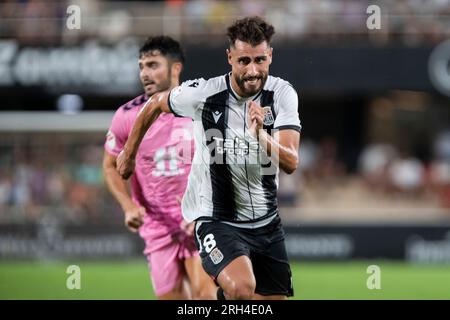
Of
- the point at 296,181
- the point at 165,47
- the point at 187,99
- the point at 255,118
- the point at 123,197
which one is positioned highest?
the point at 165,47

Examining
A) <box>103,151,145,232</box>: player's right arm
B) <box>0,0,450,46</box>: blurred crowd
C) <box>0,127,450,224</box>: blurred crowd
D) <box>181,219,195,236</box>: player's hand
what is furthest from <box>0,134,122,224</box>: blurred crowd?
<box>181,219,195,236</box>: player's hand

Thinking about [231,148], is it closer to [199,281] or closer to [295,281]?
[199,281]

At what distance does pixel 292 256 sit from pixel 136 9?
5.79 m

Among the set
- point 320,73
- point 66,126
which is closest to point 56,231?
point 66,126

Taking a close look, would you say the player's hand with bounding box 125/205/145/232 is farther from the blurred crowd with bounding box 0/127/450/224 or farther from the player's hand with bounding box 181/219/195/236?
the blurred crowd with bounding box 0/127/450/224

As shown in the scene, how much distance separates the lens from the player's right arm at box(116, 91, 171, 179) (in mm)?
7422

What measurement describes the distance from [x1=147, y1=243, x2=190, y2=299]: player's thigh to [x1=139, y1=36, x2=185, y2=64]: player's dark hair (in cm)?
165

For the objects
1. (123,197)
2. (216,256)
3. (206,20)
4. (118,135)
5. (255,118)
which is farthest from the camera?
(206,20)

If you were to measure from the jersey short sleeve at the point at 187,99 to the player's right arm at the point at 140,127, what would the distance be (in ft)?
0.24

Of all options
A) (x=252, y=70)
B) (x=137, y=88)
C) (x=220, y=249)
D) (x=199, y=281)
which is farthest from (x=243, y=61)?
(x=137, y=88)

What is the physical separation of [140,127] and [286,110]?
3.76 ft

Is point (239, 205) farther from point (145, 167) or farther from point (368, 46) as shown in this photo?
point (368, 46)

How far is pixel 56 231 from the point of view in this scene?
63.5ft

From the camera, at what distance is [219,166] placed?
7.40 metres
